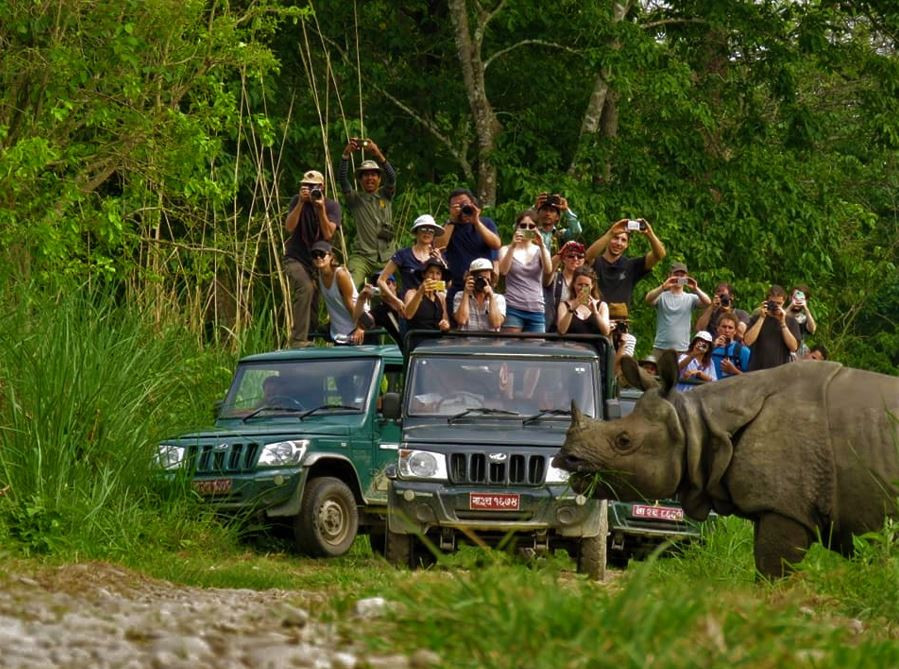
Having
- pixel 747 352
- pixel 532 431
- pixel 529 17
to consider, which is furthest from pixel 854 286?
pixel 532 431

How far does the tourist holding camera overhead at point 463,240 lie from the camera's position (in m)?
15.6

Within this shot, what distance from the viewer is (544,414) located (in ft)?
45.3

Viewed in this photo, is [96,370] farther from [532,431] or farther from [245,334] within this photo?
[245,334]

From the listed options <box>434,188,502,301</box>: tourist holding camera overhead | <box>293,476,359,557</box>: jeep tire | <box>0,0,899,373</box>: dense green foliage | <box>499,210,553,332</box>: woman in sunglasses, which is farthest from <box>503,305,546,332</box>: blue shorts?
<box>0,0,899,373</box>: dense green foliage

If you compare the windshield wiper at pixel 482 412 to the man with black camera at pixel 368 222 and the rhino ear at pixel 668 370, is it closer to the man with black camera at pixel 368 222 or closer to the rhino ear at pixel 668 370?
the rhino ear at pixel 668 370

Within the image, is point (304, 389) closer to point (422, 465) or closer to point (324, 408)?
point (324, 408)

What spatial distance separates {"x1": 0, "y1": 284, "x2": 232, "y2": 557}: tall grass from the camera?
40.8ft

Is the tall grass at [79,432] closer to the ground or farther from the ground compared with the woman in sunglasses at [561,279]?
closer to the ground

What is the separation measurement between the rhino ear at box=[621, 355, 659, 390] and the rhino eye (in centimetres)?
30

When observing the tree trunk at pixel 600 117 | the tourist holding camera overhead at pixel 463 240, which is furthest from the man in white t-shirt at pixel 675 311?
the tree trunk at pixel 600 117

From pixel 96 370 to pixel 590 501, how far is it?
377cm

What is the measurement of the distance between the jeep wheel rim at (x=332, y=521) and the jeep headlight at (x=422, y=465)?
154cm

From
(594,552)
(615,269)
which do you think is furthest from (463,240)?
(594,552)

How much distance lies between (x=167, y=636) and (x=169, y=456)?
30.0ft
